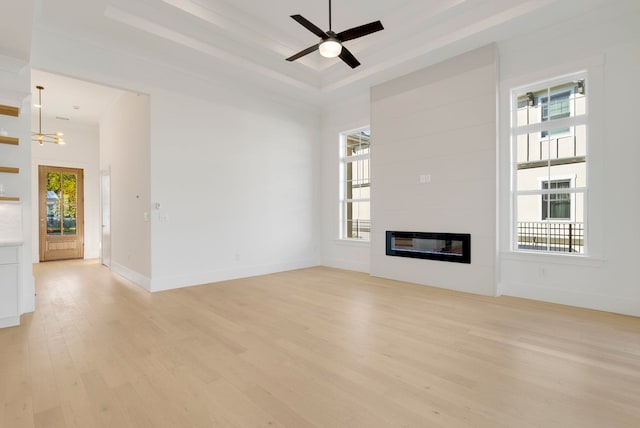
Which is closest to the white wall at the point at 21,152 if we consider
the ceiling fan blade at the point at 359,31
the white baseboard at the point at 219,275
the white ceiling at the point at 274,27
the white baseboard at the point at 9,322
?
the white baseboard at the point at 9,322

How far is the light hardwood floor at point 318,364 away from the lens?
1.82 metres

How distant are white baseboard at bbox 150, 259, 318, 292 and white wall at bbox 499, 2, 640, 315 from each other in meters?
4.33

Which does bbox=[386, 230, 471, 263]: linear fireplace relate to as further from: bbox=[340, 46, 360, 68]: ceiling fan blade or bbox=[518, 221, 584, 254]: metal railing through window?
bbox=[340, 46, 360, 68]: ceiling fan blade

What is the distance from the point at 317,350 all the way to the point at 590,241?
3703 mm

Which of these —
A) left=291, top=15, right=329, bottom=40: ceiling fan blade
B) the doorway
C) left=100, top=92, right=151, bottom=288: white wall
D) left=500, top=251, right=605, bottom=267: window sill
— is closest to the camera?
left=291, top=15, right=329, bottom=40: ceiling fan blade

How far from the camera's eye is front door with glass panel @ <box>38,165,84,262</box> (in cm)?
800

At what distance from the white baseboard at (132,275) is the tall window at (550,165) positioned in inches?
222

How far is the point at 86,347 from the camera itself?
9.02 feet

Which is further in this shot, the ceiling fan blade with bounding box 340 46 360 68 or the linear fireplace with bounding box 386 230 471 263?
the linear fireplace with bounding box 386 230 471 263

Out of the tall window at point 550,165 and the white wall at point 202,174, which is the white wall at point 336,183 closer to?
the white wall at point 202,174

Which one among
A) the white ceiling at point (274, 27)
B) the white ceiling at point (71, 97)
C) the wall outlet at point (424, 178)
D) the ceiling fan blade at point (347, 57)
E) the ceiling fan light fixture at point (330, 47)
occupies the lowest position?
the wall outlet at point (424, 178)

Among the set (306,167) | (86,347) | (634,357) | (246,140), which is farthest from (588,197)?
(86,347)

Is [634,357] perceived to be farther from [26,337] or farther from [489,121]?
[26,337]

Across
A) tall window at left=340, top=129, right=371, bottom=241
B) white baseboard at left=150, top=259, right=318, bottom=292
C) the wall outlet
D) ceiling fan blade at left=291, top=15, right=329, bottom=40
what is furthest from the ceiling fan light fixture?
white baseboard at left=150, top=259, right=318, bottom=292
